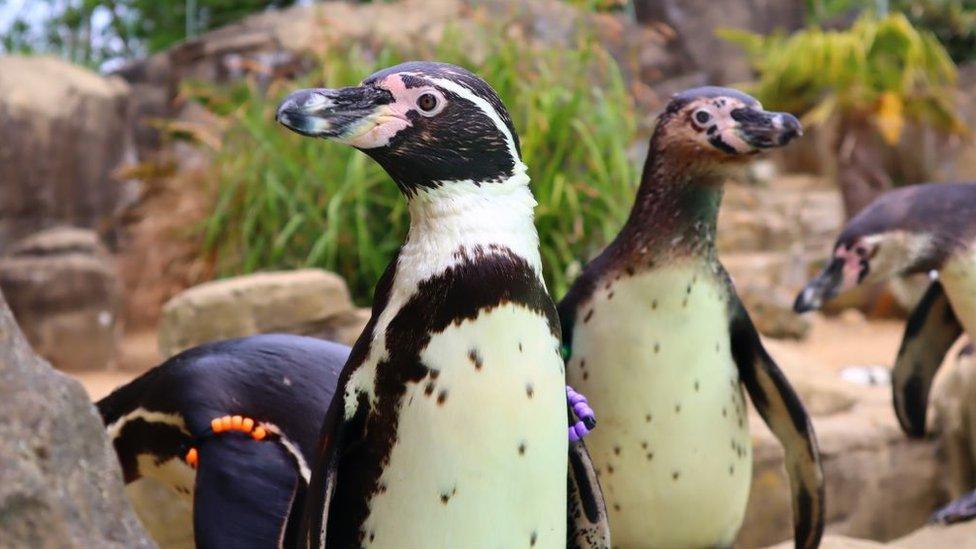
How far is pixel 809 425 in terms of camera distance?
87.6 inches

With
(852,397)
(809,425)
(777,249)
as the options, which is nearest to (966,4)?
(777,249)

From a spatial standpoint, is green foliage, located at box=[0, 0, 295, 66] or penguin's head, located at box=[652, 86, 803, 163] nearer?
penguin's head, located at box=[652, 86, 803, 163]

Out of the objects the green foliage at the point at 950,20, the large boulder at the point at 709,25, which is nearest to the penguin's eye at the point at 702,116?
the large boulder at the point at 709,25

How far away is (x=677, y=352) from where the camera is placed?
209 centimetres

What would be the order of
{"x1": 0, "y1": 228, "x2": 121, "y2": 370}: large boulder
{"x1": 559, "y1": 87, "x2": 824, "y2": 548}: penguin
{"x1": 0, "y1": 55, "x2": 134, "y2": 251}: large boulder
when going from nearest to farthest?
{"x1": 559, "y1": 87, "x2": 824, "y2": 548}: penguin
{"x1": 0, "y1": 228, "x2": 121, "y2": 370}: large boulder
{"x1": 0, "y1": 55, "x2": 134, "y2": 251}: large boulder

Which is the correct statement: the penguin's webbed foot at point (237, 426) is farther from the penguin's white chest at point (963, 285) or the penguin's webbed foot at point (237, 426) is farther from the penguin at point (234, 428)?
the penguin's white chest at point (963, 285)

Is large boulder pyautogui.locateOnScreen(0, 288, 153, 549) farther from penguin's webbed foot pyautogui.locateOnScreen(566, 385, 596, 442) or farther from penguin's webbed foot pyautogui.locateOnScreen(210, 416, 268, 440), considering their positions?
penguin's webbed foot pyautogui.locateOnScreen(566, 385, 596, 442)

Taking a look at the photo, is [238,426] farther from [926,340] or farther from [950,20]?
[950,20]

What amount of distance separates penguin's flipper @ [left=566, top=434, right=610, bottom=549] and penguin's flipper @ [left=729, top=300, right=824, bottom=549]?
0.81m

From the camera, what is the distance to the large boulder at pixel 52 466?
3.63 ft

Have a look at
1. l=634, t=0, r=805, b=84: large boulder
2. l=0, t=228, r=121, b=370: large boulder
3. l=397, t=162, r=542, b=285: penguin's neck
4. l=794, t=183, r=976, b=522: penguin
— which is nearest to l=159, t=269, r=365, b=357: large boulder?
l=0, t=228, r=121, b=370: large boulder

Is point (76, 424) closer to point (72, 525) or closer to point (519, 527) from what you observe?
point (72, 525)

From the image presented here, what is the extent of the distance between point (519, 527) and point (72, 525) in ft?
1.60

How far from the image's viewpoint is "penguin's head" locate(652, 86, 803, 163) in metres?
2.01
